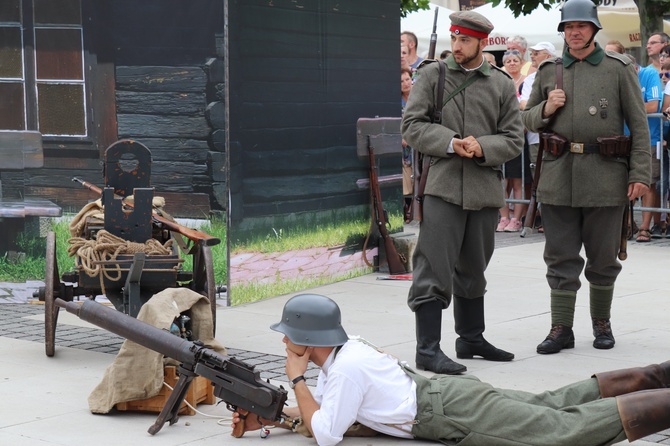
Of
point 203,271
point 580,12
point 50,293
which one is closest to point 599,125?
point 580,12

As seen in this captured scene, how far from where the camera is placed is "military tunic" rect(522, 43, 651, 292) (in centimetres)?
705

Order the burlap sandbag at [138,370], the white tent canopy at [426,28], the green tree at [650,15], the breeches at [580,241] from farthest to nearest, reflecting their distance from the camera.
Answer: the white tent canopy at [426,28], the green tree at [650,15], the breeches at [580,241], the burlap sandbag at [138,370]

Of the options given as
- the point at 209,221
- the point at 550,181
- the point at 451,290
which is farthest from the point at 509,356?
the point at 209,221

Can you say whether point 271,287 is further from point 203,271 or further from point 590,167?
point 590,167

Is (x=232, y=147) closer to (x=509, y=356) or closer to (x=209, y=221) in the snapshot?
(x=209, y=221)

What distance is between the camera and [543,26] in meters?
18.9

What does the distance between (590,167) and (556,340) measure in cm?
107

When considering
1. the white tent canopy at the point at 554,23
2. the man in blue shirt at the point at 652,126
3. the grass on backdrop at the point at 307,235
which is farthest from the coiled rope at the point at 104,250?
the white tent canopy at the point at 554,23

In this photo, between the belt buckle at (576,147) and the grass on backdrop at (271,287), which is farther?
the grass on backdrop at (271,287)

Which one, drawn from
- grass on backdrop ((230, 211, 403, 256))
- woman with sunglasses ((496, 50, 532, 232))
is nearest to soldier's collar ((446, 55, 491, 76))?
grass on backdrop ((230, 211, 403, 256))

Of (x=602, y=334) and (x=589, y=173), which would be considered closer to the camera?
(x=589, y=173)

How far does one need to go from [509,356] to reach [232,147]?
2.81 metres

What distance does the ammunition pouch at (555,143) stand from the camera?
7.15 metres

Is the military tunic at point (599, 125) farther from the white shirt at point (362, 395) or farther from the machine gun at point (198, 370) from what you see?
the machine gun at point (198, 370)
